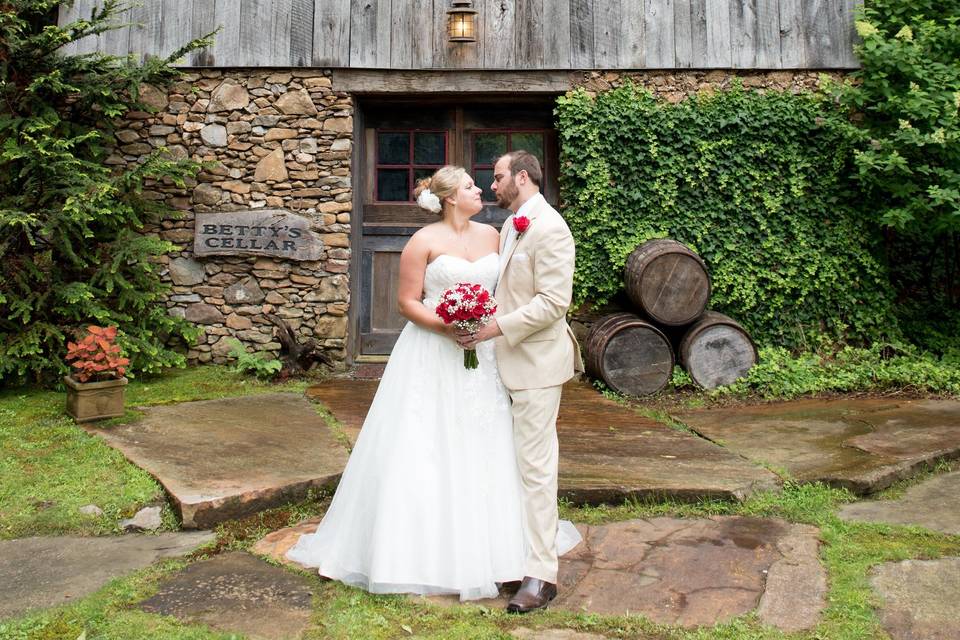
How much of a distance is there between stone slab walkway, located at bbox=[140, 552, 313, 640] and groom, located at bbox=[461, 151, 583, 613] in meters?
0.82

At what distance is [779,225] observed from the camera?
759cm

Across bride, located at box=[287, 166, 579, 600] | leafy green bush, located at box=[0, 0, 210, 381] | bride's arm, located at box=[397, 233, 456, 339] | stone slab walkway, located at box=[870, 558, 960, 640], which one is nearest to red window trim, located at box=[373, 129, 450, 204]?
leafy green bush, located at box=[0, 0, 210, 381]

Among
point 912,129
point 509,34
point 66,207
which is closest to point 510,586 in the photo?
point 66,207

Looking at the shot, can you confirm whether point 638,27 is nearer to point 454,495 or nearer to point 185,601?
point 454,495

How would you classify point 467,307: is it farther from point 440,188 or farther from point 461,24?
point 461,24

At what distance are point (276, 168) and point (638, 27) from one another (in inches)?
144

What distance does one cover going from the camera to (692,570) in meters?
3.37

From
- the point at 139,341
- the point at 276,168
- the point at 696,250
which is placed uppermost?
the point at 276,168

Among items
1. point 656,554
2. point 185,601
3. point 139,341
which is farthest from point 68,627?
point 139,341

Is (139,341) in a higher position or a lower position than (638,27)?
lower

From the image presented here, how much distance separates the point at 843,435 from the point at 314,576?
12.2 ft

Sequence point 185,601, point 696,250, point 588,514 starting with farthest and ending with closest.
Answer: point 696,250 < point 588,514 < point 185,601

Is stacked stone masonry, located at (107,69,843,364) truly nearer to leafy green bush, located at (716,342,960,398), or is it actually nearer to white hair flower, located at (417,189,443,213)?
leafy green bush, located at (716,342,960,398)

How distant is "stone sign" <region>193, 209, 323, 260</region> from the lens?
7574 millimetres
